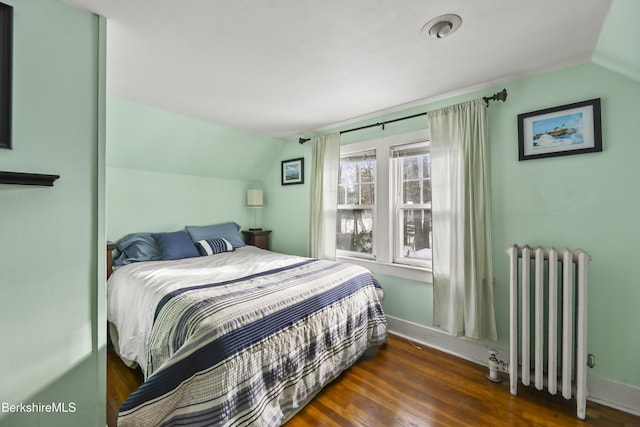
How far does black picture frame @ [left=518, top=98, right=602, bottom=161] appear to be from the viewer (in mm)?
1814

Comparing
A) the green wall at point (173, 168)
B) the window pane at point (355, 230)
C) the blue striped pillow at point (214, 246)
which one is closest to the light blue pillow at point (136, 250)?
the green wall at point (173, 168)

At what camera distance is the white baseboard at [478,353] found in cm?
173

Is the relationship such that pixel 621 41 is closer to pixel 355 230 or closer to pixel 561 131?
pixel 561 131

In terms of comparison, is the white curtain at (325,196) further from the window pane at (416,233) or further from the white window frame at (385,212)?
the window pane at (416,233)

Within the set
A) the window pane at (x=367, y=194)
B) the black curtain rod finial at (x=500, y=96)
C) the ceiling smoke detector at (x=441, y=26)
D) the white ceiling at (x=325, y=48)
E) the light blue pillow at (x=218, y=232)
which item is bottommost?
the light blue pillow at (x=218, y=232)

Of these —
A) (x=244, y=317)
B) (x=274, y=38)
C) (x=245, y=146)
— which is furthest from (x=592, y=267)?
(x=245, y=146)

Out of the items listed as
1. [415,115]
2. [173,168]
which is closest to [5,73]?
[173,168]

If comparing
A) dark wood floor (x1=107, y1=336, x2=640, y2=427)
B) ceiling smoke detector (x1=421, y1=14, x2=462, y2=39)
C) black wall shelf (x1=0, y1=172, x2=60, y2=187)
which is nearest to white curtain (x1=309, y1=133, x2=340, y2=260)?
dark wood floor (x1=107, y1=336, x2=640, y2=427)

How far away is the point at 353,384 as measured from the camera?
1985 mm

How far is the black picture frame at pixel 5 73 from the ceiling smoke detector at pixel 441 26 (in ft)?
6.40

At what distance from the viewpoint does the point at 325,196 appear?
3.26m

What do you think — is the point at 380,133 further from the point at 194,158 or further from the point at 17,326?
the point at 17,326

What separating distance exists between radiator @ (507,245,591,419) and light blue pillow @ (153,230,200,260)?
9.98 feet

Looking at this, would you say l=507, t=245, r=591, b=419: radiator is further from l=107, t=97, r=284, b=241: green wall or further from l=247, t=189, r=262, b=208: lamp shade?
l=107, t=97, r=284, b=241: green wall
